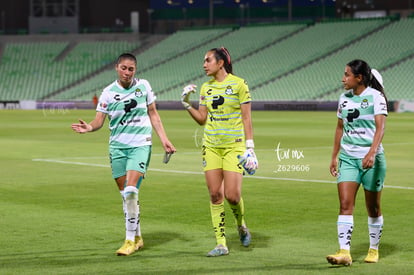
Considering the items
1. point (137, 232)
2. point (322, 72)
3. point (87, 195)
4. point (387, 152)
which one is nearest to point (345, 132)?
point (137, 232)

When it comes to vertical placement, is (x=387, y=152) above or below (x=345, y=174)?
below

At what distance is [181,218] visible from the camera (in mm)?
13219

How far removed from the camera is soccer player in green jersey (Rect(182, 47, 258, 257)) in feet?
33.2

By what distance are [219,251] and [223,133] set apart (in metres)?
1.32

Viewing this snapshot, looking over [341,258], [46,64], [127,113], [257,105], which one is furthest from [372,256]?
[46,64]

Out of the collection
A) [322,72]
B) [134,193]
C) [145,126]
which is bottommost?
[322,72]

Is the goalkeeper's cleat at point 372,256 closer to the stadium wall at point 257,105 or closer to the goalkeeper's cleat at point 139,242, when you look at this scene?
the goalkeeper's cleat at point 139,242

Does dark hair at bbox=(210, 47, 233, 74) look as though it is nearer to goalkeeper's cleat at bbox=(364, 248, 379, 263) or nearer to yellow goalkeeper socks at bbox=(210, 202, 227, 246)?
yellow goalkeeper socks at bbox=(210, 202, 227, 246)

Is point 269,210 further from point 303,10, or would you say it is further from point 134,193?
point 303,10

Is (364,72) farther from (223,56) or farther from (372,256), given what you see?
(372,256)

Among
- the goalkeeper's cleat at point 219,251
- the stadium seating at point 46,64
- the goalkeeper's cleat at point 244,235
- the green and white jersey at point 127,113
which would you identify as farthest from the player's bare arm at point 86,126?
the stadium seating at point 46,64

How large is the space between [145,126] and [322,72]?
60594 millimetres

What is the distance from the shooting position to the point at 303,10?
8831 centimetres

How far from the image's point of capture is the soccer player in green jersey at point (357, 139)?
30.7 feet
